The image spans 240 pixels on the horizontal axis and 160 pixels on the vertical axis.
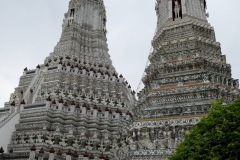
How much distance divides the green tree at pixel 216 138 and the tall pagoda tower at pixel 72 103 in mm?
9315

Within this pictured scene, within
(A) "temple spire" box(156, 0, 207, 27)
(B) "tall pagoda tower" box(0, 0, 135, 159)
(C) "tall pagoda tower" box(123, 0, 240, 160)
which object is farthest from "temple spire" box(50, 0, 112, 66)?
(C) "tall pagoda tower" box(123, 0, 240, 160)

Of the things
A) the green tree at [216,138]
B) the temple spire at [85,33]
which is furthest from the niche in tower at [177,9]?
the green tree at [216,138]

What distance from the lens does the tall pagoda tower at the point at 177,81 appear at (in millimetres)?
17312

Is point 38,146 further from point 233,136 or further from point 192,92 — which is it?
point 233,136

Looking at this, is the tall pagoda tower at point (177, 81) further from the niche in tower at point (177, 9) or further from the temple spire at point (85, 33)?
the temple spire at point (85, 33)

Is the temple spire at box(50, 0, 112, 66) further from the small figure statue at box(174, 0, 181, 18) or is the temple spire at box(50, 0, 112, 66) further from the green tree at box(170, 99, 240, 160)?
the green tree at box(170, 99, 240, 160)

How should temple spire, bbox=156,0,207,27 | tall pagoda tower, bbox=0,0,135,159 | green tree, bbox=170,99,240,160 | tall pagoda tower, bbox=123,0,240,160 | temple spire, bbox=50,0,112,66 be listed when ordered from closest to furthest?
green tree, bbox=170,99,240,160, tall pagoda tower, bbox=123,0,240,160, tall pagoda tower, bbox=0,0,135,159, temple spire, bbox=156,0,207,27, temple spire, bbox=50,0,112,66

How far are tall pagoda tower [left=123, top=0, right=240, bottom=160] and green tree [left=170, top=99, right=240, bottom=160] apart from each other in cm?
518

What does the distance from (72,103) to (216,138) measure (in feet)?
57.4

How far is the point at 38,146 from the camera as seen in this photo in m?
22.3

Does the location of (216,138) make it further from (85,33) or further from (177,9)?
(85,33)

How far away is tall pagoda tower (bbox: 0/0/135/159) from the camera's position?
23.5 metres

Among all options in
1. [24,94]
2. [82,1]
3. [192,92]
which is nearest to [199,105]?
[192,92]

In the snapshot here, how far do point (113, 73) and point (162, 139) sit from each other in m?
16.2
